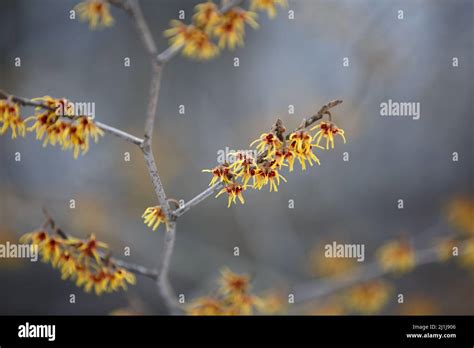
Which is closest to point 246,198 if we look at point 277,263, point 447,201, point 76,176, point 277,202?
point 277,202

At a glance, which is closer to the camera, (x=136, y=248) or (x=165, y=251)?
(x=165, y=251)

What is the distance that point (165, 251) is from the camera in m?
2.19

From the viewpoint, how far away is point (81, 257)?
82.0 inches

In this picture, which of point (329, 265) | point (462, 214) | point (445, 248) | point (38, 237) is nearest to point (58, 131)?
point (38, 237)

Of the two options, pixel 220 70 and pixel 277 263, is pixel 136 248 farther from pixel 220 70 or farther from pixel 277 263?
pixel 220 70

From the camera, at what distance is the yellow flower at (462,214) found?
363cm

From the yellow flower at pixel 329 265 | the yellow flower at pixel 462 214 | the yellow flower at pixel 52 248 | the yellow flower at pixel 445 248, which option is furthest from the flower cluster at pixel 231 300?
the yellow flower at pixel 462 214

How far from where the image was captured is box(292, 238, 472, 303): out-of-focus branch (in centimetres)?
314

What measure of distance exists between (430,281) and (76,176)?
2.69 m

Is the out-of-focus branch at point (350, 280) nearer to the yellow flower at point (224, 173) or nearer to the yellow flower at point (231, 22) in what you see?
the yellow flower at point (224, 173)

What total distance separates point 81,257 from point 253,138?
6.17ft

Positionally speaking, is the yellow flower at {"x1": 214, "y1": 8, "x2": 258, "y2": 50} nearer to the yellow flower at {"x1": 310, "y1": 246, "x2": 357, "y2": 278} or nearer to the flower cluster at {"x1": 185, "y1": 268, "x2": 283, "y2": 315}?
the flower cluster at {"x1": 185, "y1": 268, "x2": 283, "y2": 315}

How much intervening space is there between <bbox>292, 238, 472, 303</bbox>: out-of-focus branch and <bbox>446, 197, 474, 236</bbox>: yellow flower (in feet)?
0.91

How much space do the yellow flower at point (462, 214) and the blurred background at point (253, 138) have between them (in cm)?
8
